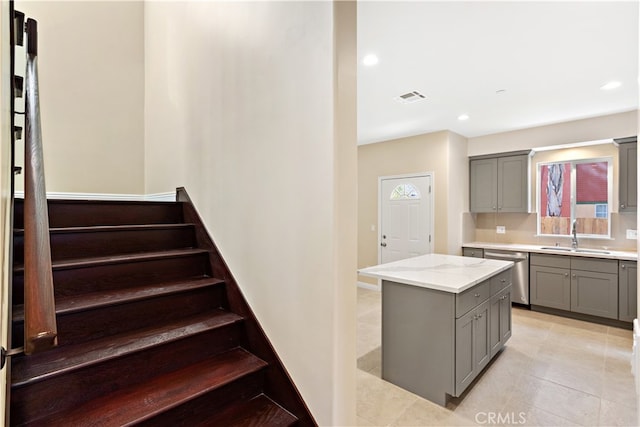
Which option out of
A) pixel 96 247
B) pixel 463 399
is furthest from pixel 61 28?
pixel 463 399

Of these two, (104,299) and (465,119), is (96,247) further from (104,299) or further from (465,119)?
(465,119)

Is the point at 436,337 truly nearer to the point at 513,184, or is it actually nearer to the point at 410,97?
the point at 410,97

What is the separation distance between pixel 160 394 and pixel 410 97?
3.46 metres

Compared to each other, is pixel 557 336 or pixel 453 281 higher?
pixel 453 281

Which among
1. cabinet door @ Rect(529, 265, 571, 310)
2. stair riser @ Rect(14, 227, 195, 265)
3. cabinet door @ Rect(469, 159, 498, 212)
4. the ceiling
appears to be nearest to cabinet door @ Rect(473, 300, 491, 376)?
the ceiling

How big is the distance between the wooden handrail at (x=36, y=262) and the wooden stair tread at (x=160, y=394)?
0.71 metres

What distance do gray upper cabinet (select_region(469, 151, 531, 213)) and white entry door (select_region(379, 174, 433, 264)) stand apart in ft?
2.81

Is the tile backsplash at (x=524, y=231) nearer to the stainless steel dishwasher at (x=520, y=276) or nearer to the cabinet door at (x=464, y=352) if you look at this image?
the stainless steel dishwasher at (x=520, y=276)

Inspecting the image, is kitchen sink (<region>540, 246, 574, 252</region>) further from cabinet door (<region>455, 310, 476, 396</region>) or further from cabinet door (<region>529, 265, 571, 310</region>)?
cabinet door (<region>455, 310, 476, 396</region>)

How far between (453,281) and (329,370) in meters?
1.29

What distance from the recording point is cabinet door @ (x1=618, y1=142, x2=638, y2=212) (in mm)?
3732

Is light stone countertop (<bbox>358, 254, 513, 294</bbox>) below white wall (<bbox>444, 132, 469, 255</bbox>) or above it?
below

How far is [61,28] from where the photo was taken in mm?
3160

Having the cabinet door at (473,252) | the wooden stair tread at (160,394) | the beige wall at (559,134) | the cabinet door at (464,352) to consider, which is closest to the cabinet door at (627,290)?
the cabinet door at (473,252)
